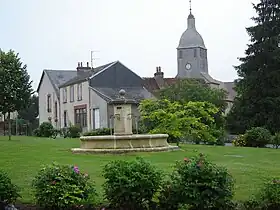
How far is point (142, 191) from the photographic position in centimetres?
854

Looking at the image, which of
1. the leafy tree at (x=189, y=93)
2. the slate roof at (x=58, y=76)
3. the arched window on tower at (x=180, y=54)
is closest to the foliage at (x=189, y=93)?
the leafy tree at (x=189, y=93)

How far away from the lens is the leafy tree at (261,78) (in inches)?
1529

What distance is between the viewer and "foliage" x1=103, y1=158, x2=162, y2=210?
851 cm

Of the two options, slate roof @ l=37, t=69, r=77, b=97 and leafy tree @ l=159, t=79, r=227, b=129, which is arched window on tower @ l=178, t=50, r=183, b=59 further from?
leafy tree @ l=159, t=79, r=227, b=129

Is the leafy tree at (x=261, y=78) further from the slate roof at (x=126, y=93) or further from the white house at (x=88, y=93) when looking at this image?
the slate roof at (x=126, y=93)

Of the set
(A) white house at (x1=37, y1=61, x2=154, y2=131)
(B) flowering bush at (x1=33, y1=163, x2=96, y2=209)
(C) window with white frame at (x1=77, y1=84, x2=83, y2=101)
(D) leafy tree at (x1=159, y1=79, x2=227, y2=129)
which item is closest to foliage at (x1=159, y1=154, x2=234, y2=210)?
(B) flowering bush at (x1=33, y1=163, x2=96, y2=209)

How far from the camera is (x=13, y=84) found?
2812cm

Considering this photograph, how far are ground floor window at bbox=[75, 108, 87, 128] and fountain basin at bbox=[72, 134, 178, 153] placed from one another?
106ft

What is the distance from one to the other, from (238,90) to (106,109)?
12990 millimetres

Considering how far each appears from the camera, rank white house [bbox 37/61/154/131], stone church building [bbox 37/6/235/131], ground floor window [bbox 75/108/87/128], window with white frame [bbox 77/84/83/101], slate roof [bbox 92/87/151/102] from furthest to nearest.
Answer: window with white frame [bbox 77/84/83/101], ground floor window [bbox 75/108/87/128], stone church building [bbox 37/6/235/131], white house [bbox 37/61/154/131], slate roof [bbox 92/87/151/102]

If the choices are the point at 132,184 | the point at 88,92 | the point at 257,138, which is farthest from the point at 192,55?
the point at 132,184

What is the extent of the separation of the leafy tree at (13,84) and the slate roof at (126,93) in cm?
1858

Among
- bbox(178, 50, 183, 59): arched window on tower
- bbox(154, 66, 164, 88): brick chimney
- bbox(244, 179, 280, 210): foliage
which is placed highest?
bbox(178, 50, 183, 59): arched window on tower

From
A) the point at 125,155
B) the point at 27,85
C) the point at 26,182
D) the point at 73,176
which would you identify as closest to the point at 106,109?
the point at 27,85
